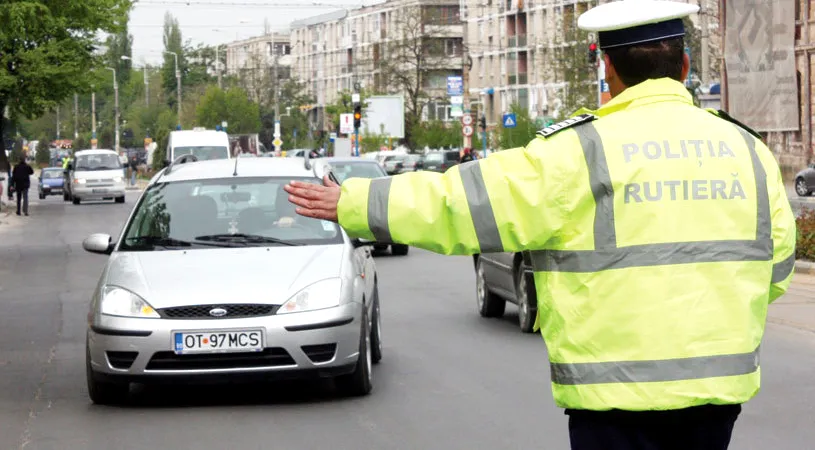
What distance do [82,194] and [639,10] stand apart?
5045cm

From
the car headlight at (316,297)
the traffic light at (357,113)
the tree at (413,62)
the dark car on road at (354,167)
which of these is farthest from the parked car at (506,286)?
the tree at (413,62)

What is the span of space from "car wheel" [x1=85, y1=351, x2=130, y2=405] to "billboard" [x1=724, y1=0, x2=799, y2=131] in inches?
1641

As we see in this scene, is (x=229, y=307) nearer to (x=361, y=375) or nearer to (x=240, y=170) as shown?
(x=361, y=375)

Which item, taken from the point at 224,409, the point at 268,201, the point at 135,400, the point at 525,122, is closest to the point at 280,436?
the point at 224,409

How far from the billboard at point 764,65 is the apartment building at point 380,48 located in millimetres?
19865

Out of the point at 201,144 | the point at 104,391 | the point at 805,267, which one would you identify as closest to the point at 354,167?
the point at 805,267

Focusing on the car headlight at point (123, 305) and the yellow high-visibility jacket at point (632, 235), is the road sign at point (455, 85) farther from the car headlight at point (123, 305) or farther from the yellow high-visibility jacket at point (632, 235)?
the yellow high-visibility jacket at point (632, 235)

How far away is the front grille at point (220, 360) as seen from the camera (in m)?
9.04

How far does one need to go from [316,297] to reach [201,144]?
41.8 metres

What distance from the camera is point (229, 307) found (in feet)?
29.6

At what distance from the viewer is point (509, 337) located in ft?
42.9

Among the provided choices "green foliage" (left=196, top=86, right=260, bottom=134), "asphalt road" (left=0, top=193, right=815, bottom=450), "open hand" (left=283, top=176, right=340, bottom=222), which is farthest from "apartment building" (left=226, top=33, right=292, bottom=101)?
"open hand" (left=283, top=176, right=340, bottom=222)

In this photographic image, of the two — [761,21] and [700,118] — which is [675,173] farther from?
[761,21]

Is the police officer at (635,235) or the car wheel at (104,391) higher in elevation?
the police officer at (635,235)
